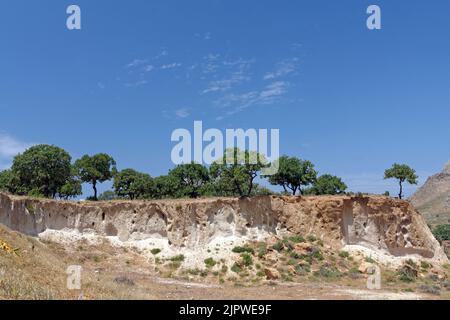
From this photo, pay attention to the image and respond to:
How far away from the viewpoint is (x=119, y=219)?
42.4 m

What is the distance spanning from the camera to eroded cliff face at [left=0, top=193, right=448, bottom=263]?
3997 centimetres

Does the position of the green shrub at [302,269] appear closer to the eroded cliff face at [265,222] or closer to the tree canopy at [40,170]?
the eroded cliff face at [265,222]

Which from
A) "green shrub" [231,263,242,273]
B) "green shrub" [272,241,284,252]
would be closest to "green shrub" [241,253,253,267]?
"green shrub" [231,263,242,273]

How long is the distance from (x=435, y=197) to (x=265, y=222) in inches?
4511

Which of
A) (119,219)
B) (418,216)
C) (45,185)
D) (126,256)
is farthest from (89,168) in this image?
(418,216)

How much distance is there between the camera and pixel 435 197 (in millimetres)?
135375

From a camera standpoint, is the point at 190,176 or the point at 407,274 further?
the point at 190,176

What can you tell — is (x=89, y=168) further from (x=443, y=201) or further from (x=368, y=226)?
(x=443, y=201)

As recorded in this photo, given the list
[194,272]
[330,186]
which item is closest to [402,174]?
[330,186]

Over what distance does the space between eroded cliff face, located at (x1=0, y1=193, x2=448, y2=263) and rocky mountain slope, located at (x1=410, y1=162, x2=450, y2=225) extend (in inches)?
3045

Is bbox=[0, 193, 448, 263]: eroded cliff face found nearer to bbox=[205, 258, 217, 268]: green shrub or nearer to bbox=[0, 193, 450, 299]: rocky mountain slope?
bbox=[0, 193, 450, 299]: rocky mountain slope

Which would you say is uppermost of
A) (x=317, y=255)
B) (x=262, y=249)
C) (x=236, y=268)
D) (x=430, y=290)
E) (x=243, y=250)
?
(x=262, y=249)

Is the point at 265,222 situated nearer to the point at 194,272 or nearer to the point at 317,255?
the point at 317,255

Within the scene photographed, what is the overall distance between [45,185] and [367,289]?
131 feet
